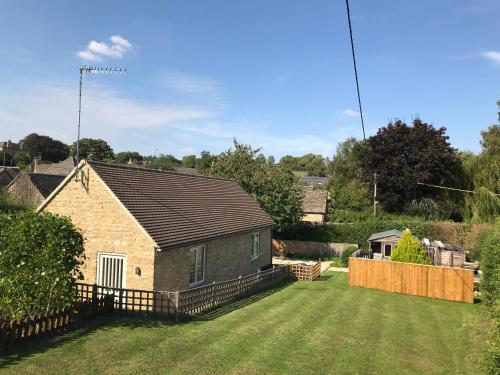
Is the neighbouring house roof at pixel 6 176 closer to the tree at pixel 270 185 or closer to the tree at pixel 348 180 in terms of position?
the tree at pixel 270 185

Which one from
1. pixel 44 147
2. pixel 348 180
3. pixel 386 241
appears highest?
pixel 44 147

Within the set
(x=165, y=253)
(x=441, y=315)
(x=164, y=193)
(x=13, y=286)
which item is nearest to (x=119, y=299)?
(x=165, y=253)

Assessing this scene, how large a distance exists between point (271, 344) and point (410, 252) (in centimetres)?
1511

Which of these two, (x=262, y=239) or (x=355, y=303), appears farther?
(x=262, y=239)

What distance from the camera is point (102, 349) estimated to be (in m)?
10.7

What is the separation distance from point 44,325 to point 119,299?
335cm

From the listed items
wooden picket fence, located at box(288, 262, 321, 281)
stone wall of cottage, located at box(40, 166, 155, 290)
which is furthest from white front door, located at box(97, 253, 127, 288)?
wooden picket fence, located at box(288, 262, 321, 281)

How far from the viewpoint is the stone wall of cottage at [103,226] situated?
15594 mm

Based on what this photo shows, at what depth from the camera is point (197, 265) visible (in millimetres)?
18766

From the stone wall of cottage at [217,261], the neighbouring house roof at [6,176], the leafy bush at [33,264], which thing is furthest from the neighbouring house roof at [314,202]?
the leafy bush at [33,264]

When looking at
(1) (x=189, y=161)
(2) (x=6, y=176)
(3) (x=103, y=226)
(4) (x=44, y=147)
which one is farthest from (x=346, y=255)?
(1) (x=189, y=161)

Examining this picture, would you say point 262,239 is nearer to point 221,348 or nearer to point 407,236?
point 407,236

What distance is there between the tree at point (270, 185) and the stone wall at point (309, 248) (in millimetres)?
3324

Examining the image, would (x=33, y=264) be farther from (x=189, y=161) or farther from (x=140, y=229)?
(x=189, y=161)
